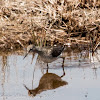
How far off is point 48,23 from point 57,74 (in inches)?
121

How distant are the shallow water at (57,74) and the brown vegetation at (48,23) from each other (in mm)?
899

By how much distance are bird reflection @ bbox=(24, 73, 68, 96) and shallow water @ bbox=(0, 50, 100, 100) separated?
8 cm

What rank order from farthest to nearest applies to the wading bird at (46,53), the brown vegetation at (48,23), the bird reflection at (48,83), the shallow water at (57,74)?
the brown vegetation at (48,23) → the wading bird at (46,53) → the bird reflection at (48,83) → the shallow water at (57,74)

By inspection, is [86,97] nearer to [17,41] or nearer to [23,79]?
[23,79]

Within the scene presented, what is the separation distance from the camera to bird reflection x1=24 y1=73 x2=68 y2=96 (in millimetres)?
7005

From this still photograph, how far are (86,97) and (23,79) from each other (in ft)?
5.51

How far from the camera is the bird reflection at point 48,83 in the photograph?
7.01 m

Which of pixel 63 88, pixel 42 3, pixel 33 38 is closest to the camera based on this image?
pixel 63 88

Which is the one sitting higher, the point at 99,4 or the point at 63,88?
the point at 99,4

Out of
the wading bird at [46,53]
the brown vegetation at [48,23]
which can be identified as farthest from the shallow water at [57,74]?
the brown vegetation at [48,23]

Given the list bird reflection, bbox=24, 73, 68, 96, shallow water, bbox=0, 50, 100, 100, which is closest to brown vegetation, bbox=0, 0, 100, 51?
shallow water, bbox=0, 50, 100, 100

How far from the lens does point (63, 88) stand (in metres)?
7.05

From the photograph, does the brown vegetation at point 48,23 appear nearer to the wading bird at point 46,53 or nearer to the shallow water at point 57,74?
the shallow water at point 57,74

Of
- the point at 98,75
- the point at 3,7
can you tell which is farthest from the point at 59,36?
the point at 98,75
